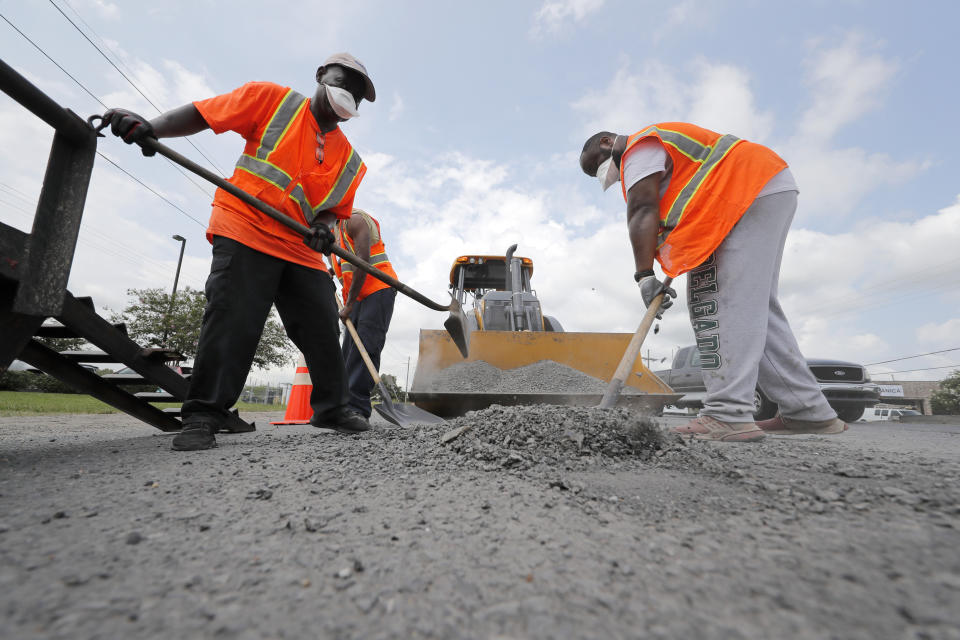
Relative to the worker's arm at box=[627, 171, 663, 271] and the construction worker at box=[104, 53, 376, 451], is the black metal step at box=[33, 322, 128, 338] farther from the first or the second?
the worker's arm at box=[627, 171, 663, 271]

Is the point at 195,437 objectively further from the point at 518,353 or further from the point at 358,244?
the point at 518,353

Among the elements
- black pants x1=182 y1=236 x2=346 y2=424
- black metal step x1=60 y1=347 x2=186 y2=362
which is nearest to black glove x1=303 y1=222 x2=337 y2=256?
black pants x1=182 y1=236 x2=346 y2=424

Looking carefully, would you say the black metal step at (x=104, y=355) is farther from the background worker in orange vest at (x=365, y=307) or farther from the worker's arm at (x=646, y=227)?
the worker's arm at (x=646, y=227)

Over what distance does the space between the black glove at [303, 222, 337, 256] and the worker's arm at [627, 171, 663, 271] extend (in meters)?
1.69

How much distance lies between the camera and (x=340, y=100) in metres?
2.47

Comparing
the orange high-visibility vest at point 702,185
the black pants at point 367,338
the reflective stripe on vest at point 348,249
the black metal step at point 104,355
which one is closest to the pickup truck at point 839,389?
the orange high-visibility vest at point 702,185

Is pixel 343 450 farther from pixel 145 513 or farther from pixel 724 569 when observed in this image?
pixel 724 569

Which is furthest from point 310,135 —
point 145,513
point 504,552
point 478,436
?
point 504,552

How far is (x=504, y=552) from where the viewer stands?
872 millimetres

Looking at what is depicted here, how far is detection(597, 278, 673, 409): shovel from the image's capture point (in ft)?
8.07

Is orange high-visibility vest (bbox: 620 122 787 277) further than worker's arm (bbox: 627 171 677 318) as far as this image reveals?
No

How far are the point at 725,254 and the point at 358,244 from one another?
2.47m

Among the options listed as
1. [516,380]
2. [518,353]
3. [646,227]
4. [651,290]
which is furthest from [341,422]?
[518,353]

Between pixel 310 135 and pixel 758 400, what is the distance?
587cm
